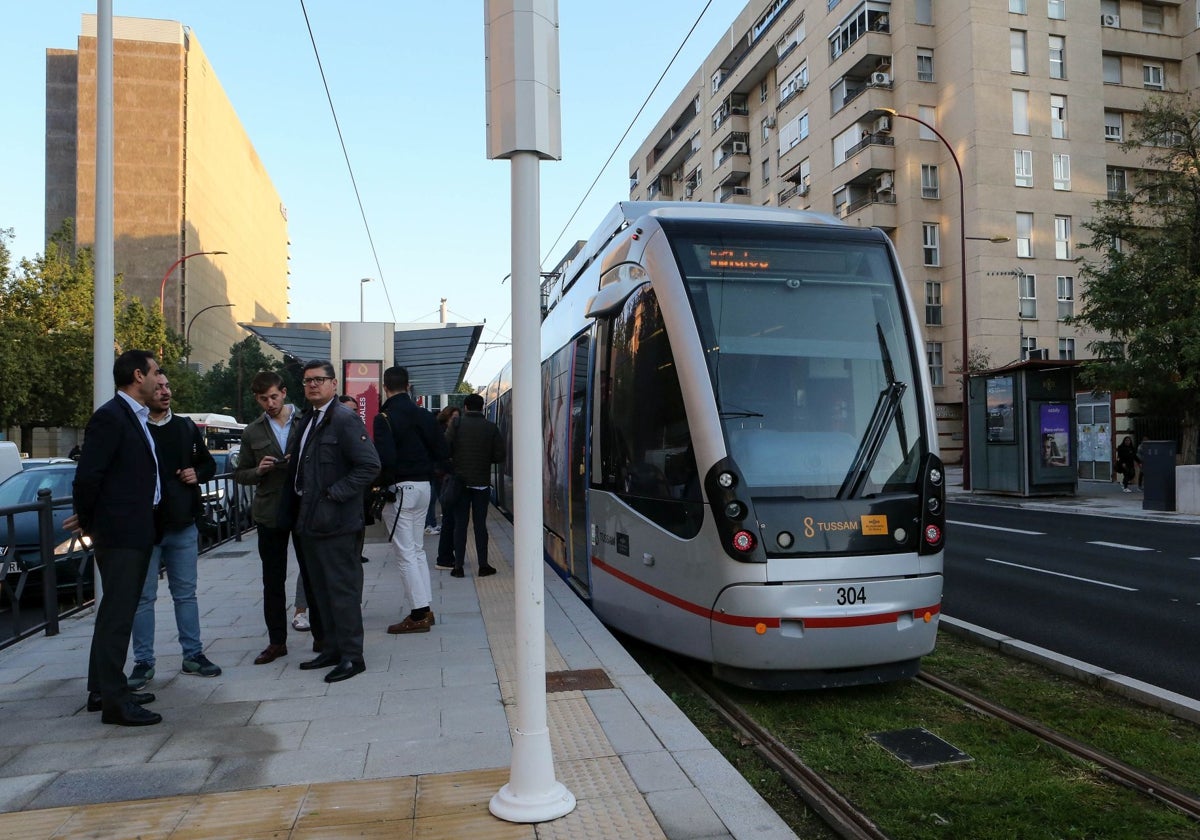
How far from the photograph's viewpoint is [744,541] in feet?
16.8

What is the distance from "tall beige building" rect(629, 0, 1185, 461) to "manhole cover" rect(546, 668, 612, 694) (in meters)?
32.0

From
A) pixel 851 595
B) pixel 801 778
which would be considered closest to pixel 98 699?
pixel 801 778

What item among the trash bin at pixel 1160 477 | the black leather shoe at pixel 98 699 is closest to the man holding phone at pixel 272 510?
the black leather shoe at pixel 98 699

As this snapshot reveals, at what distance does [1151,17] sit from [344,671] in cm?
4784

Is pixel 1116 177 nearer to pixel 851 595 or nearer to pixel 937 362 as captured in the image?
pixel 937 362

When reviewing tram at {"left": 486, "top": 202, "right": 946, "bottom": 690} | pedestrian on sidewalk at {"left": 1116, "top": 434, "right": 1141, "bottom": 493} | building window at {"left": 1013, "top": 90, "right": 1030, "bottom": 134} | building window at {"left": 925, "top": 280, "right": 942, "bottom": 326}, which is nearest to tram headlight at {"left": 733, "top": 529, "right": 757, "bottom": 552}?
tram at {"left": 486, "top": 202, "right": 946, "bottom": 690}

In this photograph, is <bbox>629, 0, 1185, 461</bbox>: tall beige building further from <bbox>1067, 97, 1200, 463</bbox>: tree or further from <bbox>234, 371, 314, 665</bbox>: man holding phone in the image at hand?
<bbox>234, 371, 314, 665</bbox>: man holding phone

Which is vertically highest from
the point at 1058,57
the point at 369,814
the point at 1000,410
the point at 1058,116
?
the point at 1058,57

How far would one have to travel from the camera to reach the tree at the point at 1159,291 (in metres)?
21.0

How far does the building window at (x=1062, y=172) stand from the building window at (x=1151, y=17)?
845cm

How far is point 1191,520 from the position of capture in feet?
54.7

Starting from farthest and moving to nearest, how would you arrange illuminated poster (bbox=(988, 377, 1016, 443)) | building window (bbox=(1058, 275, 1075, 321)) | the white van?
building window (bbox=(1058, 275, 1075, 321)), illuminated poster (bbox=(988, 377, 1016, 443)), the white van

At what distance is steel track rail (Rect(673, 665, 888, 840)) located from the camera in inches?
142

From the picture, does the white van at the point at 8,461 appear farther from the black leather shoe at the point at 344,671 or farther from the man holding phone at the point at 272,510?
the black leather shoe at the point at 344,671
